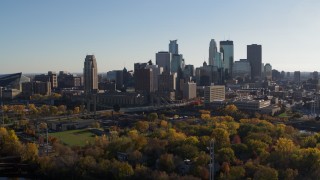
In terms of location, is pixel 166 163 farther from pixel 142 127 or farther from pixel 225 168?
pixel 142 127

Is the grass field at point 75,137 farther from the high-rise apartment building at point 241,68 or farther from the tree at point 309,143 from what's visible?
the high-rise apartment building at point 241,68

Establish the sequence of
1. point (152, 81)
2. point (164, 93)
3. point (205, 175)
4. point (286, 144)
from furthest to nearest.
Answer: point (152, 81) < point (164, 93) < point (286, 144) < point (205, 175)

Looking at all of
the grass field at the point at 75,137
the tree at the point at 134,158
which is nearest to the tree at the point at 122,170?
the tree at the point at 134,158

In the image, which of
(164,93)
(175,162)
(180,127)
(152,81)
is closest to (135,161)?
(175,162)

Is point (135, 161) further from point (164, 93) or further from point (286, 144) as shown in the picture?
point (164, 93)

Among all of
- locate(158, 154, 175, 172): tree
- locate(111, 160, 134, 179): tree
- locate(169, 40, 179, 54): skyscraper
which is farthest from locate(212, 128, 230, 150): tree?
locate(169, 40, 179, 54): skyscraper

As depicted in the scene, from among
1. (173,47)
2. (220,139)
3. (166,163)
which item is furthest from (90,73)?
(173,47)

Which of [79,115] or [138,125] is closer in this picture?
[138,125]
